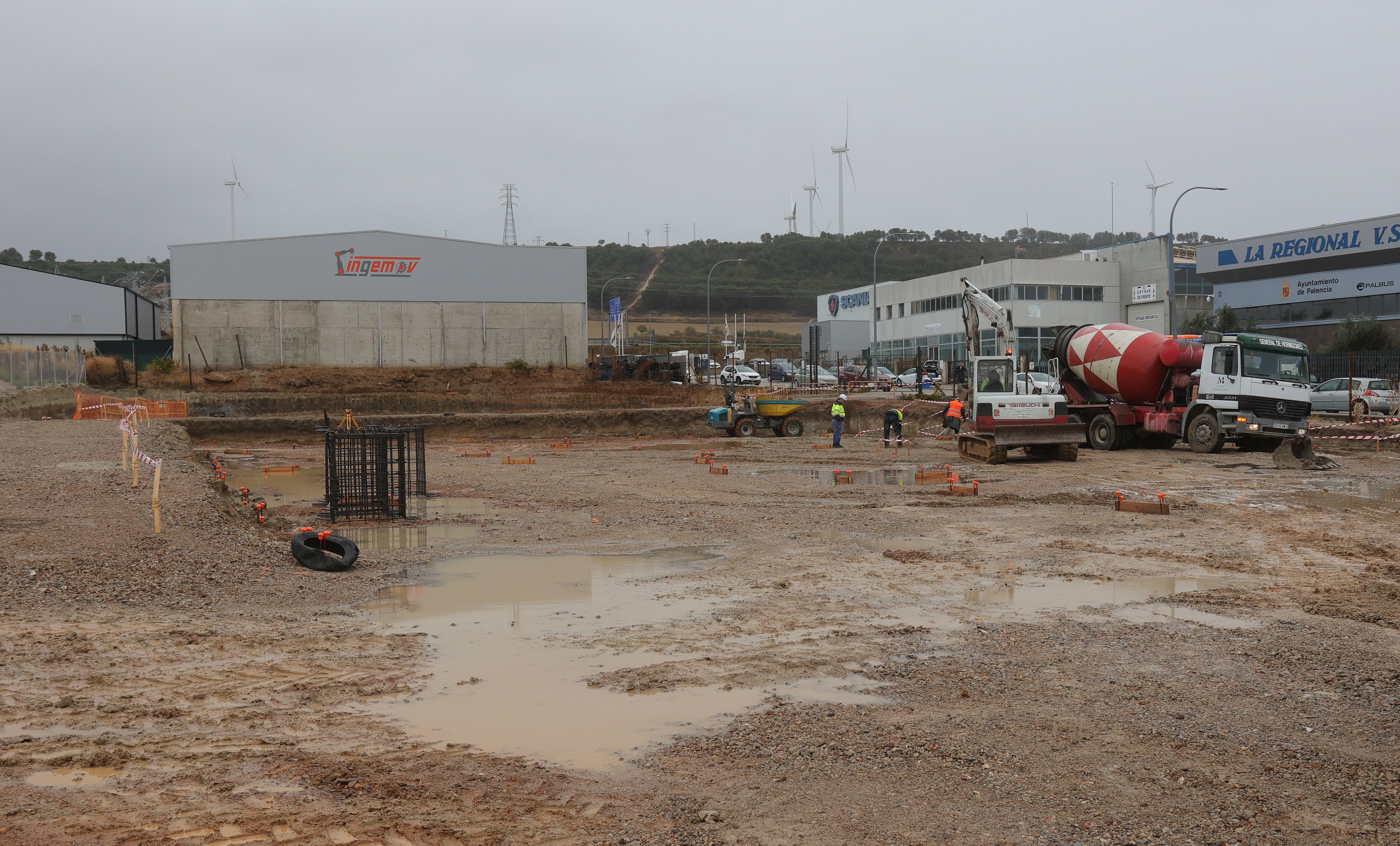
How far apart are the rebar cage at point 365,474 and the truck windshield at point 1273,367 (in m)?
19.0

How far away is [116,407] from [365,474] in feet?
92.6

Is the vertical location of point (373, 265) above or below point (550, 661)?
above

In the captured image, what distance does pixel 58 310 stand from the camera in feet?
199

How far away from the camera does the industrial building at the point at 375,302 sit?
50.0 m

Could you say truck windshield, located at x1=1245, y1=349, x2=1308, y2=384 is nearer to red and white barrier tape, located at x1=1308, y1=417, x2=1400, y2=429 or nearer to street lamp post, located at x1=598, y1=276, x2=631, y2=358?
red and white barrier tape, located at x1=1308, y1=417, x2=1400, y2=429

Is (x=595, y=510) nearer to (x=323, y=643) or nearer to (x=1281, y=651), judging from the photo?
(x=323, y=643)

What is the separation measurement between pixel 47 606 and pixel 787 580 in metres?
6.54

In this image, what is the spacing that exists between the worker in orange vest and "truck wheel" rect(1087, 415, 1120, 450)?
3561mm

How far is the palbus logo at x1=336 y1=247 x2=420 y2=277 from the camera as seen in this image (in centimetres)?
5131

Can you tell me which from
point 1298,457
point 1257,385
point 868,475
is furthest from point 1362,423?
point 868,475

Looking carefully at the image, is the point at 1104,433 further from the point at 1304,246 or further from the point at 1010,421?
the point at 1304,246

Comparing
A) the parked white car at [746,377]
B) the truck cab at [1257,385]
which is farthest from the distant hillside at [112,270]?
the truck cab at [1257,385]

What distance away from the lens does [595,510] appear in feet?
51.4

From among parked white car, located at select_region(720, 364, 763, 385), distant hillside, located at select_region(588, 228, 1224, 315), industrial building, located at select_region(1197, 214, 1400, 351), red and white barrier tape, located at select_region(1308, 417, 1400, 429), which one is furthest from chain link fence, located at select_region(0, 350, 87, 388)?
distant hillside, located at select_region(588, 228, 1224, 315)
